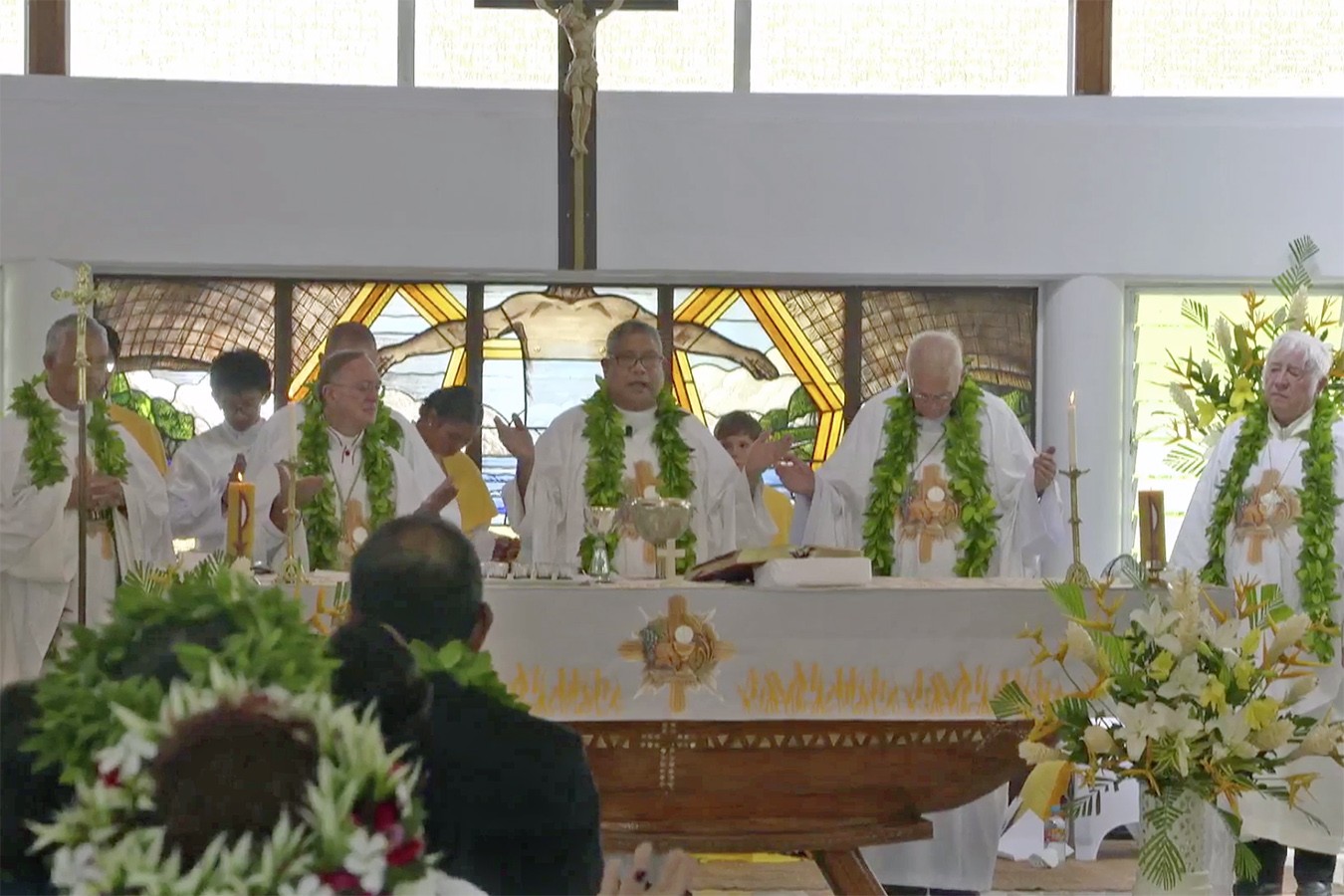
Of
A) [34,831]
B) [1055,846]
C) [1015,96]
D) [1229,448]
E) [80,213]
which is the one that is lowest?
[1055,846]

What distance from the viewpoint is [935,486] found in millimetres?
6207

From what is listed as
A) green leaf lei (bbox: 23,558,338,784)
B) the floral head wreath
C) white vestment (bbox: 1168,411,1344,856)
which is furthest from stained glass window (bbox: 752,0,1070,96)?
the floral head wreath

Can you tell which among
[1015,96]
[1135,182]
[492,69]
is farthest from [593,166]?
[1135,182]

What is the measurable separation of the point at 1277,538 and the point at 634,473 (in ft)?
7.70

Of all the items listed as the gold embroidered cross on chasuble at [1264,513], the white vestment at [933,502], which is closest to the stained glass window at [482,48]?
the white vestment at [933,502]

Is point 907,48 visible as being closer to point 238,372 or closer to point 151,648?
point 238,372

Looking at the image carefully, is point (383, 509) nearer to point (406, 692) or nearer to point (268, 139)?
point (268, 139)

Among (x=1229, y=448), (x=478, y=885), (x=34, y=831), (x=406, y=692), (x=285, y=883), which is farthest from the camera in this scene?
(x=1229, y=448)

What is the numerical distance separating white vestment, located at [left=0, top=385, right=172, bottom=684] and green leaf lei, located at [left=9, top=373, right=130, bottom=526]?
3cm

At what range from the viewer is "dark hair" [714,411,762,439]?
295 inches

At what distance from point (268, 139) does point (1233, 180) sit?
439cm

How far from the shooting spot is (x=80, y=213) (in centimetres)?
788

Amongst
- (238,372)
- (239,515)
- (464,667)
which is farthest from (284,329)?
(464,667)

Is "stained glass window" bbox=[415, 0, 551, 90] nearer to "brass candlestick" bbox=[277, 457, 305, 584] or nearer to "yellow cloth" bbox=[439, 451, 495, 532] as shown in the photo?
"yellow cloth" bbox=[439, 451, 495, 532]
